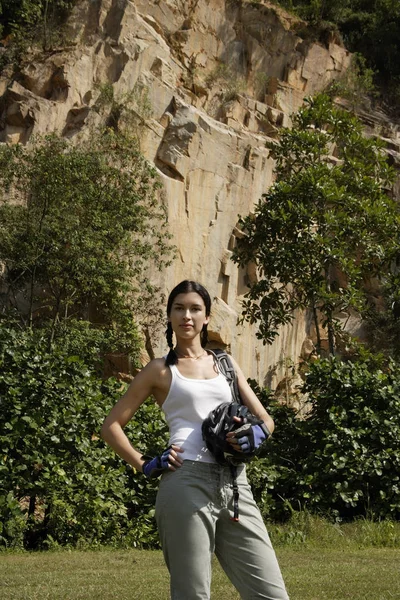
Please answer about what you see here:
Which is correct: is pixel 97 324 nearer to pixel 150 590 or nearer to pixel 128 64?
pixel 128 64

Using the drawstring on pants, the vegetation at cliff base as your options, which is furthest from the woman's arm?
the vegetation at cliff base

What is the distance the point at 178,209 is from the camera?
21891 mm

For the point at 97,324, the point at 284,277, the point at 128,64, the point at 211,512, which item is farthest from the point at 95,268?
the point at 211,512

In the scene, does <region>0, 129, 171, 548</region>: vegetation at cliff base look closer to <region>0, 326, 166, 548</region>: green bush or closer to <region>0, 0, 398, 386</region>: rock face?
<region>0, 326, 166, 548</region>: green bush

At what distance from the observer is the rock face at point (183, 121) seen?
72.1 ft

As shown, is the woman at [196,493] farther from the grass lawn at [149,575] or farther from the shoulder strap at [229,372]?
the grass lawn at [149,575]

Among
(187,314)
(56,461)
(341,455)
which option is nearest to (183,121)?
(341,455)

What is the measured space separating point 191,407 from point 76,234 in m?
14.8

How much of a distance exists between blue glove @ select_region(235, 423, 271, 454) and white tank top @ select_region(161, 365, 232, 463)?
151mm

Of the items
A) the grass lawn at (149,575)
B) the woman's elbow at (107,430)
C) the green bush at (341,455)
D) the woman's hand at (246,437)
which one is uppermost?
the woman's hand at (246,437)

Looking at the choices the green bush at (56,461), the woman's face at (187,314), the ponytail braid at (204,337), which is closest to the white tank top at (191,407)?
the woman's face at (187,314)

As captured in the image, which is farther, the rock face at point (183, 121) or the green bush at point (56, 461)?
the rock face at point (183, 121)

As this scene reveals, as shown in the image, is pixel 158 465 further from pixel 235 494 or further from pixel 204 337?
pixel 204 337

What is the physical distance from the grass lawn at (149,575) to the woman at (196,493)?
3.00 metres
